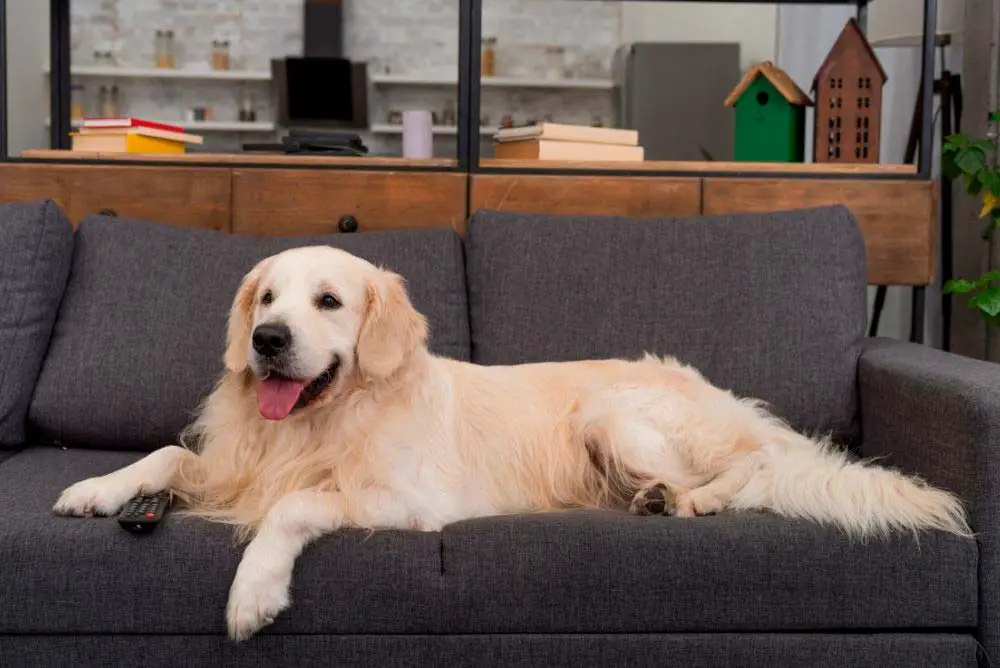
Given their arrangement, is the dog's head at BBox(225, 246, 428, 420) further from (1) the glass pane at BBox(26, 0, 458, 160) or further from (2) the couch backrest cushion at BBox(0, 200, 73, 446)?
(1) the glass pane at BBox(26, 0, 458, 160)

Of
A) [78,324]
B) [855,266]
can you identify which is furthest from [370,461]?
[855,266]

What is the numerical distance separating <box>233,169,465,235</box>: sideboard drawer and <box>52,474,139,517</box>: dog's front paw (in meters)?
1.20

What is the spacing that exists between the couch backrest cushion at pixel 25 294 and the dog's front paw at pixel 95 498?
59 centimetres

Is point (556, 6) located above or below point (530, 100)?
above

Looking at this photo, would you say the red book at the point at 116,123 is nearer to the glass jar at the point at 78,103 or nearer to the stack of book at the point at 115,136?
the stack of book at the point at 115,136

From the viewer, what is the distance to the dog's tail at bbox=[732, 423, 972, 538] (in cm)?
176

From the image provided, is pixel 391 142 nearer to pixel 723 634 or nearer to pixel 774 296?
pixel 774 296

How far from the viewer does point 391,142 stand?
24.1ft

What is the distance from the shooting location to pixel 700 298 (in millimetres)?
2516

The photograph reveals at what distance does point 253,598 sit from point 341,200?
1555 millimetres

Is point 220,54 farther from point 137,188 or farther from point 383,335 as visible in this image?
point 383,335

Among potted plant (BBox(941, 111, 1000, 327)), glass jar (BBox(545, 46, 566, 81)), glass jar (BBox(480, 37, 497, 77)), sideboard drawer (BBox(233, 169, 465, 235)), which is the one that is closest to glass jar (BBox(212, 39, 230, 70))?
glass jar (BBox(480, 37, 497, 77))

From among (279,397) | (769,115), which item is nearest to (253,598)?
(279,397)

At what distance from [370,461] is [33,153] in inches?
68.2
